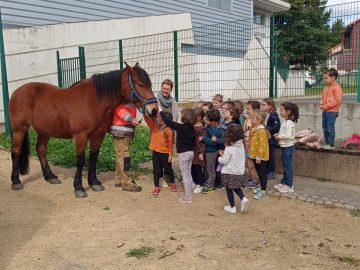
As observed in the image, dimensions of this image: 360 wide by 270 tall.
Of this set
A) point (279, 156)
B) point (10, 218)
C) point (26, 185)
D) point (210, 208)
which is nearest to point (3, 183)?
point (26, 185)

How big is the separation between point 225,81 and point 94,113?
6.04m

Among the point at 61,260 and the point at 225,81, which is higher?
the point at 225,81

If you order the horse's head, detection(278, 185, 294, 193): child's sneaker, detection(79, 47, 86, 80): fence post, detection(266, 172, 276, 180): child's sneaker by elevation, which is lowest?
detection(278, 185, 294, 193): child's sneaker

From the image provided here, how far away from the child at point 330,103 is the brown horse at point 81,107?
11.4 ft

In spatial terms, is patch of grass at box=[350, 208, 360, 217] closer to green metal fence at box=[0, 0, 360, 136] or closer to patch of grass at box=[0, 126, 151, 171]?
patch of grass at box=[0, 126, 151, 171]

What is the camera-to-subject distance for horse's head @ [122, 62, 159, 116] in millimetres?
5188

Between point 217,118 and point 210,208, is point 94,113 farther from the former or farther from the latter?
point 210,208

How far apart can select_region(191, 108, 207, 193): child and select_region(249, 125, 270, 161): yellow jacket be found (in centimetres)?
67

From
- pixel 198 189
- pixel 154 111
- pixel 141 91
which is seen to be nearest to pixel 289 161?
pixel 198 189

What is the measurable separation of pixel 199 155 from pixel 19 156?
2925 millimetres

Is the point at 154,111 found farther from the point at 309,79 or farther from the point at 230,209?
the point at 309,79

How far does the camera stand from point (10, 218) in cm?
481

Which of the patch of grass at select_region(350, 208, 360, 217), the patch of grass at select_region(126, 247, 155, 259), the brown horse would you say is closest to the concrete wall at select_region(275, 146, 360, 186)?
the patch of grass at select_region(350, 208, 360, 217)

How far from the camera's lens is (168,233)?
13.8 feet
